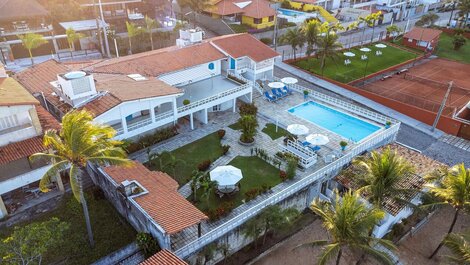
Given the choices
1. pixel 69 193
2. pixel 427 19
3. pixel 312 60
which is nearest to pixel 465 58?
pixel 427 19

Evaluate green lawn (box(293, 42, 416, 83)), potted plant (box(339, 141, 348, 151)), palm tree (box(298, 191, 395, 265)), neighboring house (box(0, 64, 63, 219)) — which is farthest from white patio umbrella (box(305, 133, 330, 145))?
green lawn (box(293, 42, 416, 83))

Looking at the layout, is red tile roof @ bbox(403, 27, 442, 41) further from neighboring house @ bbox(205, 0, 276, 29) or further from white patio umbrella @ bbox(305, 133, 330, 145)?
white patio umbrella @ bbox(305, 133, 330, 145)

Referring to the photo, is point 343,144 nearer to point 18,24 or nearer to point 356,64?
point 356,64

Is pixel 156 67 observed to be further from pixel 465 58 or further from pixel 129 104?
pixel 465 58

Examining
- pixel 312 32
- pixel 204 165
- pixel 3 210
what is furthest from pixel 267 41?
pixel 3 210

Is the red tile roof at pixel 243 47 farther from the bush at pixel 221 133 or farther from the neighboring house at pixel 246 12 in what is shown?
the neighboring house at pixel 246 12

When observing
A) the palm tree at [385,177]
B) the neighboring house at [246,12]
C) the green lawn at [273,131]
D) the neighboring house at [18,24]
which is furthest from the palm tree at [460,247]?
the neighboring house at [246,12]

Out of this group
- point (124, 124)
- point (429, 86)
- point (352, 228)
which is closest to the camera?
point (352, 228)
